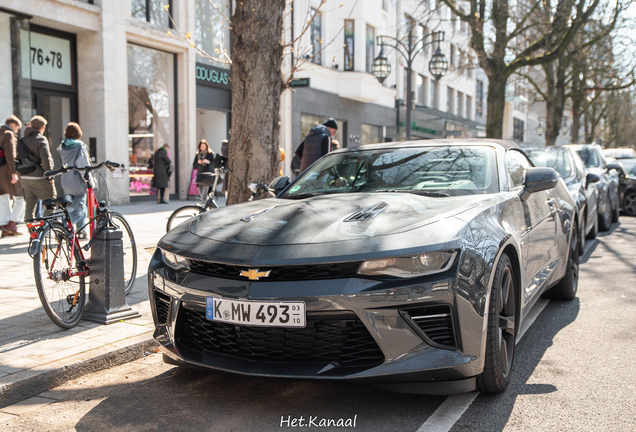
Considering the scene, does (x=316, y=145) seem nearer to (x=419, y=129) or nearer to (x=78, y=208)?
(x=78, y=208)

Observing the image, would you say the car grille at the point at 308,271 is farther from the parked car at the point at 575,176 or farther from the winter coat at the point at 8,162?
the winter coat at the point at 8,162

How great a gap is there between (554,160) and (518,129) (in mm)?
61059

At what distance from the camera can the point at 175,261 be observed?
334 cm

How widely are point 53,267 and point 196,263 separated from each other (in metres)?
1.80

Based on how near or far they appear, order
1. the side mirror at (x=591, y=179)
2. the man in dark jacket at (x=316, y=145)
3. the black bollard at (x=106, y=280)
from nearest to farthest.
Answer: the black bollard at (x=106, y=280)
the man in dark jacket at (x=316, y=145)
the side mirror at (x=591, y=179)

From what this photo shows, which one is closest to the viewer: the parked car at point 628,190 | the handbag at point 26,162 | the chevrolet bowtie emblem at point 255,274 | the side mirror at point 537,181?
the chevrolet bowtie emblem at point 255,274

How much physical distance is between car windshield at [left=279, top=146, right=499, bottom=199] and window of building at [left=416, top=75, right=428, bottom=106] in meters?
32.9

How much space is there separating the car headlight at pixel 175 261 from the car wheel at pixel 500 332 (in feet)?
5.22

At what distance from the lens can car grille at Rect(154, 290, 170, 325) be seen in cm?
338

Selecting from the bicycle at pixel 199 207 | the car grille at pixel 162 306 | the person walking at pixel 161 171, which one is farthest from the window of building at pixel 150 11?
the car grille at pixel 162 306

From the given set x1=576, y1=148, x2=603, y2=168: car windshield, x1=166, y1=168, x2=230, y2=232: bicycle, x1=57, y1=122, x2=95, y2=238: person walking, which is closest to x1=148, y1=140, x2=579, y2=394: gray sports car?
x1=166, y1=168, x2=230, y2=232: bicycle

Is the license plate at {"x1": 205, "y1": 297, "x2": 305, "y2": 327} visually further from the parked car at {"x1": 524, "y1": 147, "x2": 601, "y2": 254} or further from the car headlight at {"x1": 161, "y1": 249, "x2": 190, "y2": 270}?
the parked car at {"x1": 524, "y1": 147, "x2": 601, "y2": 254}

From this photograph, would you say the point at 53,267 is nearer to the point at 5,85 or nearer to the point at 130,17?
the point at 5,85

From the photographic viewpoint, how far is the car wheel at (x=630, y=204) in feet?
51.3
